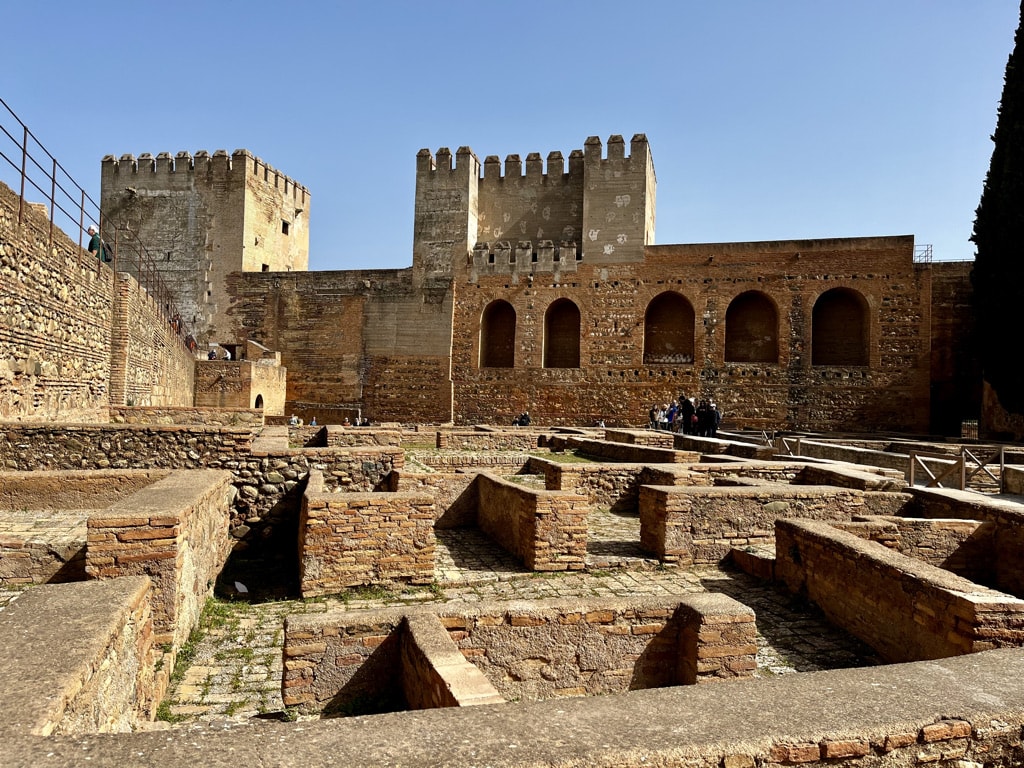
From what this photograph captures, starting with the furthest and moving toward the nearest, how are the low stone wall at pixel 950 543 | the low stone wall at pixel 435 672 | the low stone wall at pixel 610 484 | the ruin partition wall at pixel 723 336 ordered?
→ the ruin partition wall at pixel 723 336, the low stone wall at pixel 610 484, the low stone wall at pixel 950 543, the low stone wall at pixel 435 672

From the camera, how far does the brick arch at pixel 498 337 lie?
2670 centimetres

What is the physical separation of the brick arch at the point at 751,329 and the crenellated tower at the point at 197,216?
760 inches

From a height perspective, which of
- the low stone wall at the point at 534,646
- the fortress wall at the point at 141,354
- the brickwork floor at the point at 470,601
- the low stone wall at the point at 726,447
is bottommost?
the brickwork floor at the point at 470,601

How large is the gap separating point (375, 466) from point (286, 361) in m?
18.9

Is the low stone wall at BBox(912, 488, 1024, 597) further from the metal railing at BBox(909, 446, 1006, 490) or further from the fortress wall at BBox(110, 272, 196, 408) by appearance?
the fortress wall at BBox(110, 272, 196, 408)

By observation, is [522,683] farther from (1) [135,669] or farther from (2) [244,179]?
(2) [244,179]

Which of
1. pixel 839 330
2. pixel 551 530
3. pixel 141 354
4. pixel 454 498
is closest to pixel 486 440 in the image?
pixel 454 498

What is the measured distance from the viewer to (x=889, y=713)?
2295 millimetres

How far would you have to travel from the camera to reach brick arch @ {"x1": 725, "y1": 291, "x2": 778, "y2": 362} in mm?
24009

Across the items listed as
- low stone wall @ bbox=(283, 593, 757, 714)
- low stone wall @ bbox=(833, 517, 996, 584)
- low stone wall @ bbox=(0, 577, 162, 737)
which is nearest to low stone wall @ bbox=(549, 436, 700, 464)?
low stone wall @ bbox=(833, 517, 996, 584)

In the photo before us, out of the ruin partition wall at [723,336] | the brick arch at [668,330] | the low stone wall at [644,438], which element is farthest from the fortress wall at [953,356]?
the low stone wall at [644,438]

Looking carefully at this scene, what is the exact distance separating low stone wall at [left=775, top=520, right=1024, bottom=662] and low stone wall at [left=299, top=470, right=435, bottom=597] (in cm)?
326

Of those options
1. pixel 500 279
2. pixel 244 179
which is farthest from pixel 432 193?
pixel 244 179

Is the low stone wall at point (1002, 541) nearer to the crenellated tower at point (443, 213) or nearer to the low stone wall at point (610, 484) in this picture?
the low stone wall at point (610, 484)
